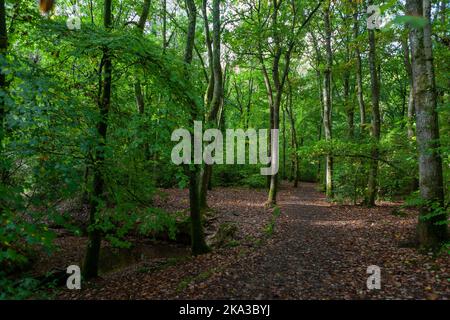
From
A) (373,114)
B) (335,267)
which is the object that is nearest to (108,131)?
(335,267)

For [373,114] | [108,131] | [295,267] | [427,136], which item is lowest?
[295,267]

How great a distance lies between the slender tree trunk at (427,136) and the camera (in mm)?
6328

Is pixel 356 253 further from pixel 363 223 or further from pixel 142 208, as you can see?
pixel 142 208

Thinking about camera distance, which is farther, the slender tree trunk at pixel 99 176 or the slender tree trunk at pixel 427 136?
the slender tree trunk at pixel 427 136

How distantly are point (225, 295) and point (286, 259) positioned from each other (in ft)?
7.34

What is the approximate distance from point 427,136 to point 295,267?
3839 millimetres

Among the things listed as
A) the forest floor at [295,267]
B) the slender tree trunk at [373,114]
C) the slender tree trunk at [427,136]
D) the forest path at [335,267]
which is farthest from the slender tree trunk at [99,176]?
the slender tree trunk at [373,114]

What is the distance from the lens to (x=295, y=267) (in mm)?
6375

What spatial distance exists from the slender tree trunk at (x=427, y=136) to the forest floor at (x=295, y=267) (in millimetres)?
623

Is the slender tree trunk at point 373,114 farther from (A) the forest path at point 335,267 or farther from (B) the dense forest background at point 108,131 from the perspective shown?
(A) the forest path at point 335,267

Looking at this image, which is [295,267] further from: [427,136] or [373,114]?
[373,114]

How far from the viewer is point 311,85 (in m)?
27.6

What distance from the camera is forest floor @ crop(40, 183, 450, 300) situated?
513 cm
